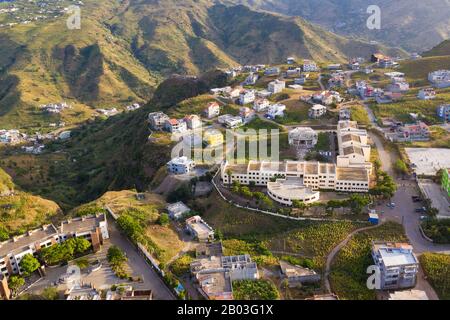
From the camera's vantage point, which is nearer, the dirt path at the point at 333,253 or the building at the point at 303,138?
the dirt path at the point at 333,253

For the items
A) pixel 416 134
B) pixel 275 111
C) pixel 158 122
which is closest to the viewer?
pixel 416 134

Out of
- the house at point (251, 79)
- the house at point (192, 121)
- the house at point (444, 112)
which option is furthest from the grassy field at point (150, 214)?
the house at point (251, 79)

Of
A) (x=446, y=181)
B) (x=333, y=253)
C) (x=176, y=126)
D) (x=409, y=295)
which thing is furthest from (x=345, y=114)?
(x=409, y=295)

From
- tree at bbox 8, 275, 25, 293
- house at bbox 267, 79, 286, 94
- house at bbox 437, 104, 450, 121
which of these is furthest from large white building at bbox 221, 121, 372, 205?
house at bbox 267, 79, 286, 94

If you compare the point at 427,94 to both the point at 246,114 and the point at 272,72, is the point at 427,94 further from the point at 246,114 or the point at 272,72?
the point at 272,72

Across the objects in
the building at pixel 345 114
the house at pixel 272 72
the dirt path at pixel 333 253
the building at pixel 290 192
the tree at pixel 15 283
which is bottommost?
the dirt path at pixel 333 253

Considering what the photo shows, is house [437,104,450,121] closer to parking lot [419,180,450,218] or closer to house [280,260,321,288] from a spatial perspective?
parking lot [419,180,450,218]

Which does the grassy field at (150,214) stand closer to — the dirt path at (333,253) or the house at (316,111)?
the dirt path at (333,253)
